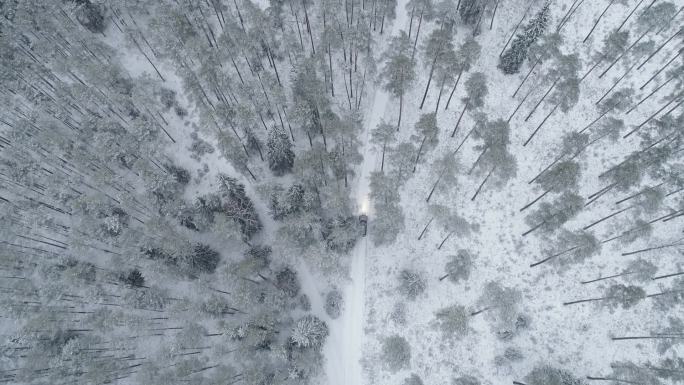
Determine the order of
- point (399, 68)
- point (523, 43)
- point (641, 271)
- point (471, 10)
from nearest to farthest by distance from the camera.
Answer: point (641, 271), point (523, 43), point (399, 68), point (471, 10)

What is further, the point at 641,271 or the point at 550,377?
the point at 641,271

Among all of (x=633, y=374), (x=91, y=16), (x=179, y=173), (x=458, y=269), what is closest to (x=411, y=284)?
(x=458, y=269)

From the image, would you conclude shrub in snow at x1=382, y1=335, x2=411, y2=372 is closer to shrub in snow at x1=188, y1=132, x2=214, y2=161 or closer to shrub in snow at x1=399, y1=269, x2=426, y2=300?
shrub in snow at x1=399, y1=269, x2=426, y2=300

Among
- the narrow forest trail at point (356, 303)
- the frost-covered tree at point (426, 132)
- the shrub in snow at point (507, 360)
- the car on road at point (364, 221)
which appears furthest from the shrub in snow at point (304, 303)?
the shrub in snow at point (507, 360)

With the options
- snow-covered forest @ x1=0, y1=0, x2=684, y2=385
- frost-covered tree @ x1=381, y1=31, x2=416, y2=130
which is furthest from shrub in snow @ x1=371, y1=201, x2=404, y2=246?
frost-covered tree @ x1=381, y1=31, x2=416, y2=130

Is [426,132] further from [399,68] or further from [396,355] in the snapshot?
[396,355]
